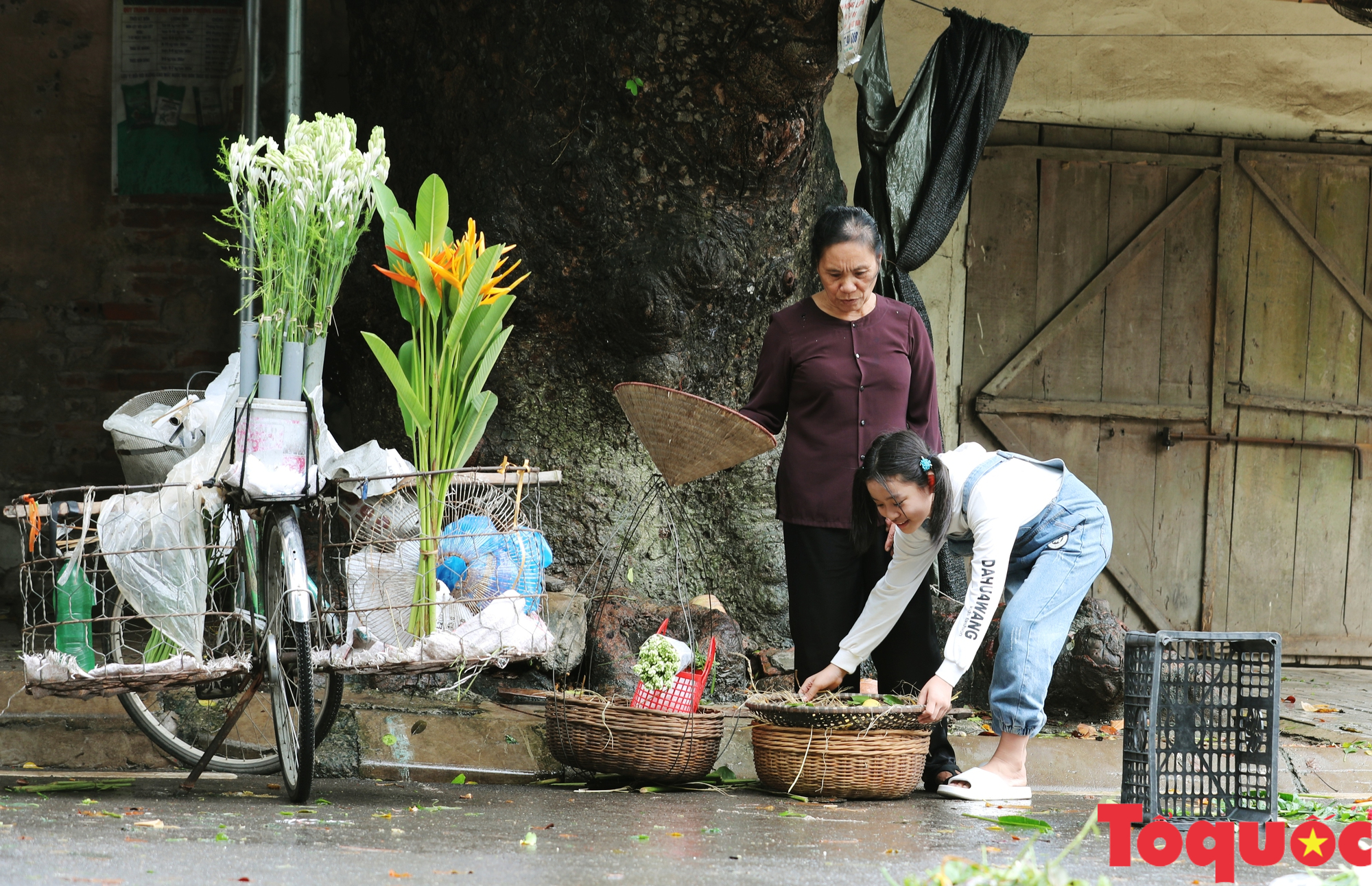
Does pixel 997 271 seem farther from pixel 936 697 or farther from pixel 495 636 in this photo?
pixel 495 636

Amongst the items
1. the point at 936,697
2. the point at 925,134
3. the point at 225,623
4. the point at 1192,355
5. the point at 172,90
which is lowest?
the point at 936,697

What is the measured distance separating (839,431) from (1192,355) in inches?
118

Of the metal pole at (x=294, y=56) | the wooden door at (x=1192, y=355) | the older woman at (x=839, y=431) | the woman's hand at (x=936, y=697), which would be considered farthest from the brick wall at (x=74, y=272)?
the woman's hand at (x=936, y=697)

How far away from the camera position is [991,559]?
3.36 m

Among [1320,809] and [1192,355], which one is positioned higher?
[1192,355]

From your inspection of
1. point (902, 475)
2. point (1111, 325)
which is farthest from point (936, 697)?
point (1111, 325)

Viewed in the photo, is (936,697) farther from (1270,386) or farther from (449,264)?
(1270,386)

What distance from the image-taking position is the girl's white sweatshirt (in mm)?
3328

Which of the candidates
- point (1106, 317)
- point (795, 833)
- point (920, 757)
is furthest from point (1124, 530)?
point (795, 833)

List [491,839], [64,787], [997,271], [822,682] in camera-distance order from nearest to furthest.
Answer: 1. [491,839]
2. [64,787]
3. [822,682]
4. [997,271]

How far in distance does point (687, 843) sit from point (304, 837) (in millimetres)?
800

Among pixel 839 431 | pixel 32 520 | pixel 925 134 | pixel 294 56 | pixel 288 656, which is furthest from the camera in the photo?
pixel 925 134

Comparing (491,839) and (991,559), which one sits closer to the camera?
(491,839)

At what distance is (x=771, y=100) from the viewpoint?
4.42 m
